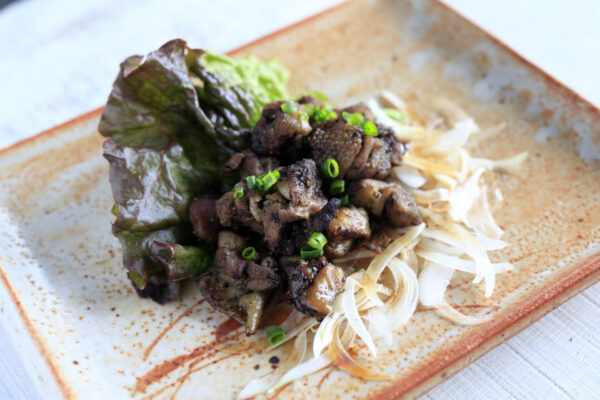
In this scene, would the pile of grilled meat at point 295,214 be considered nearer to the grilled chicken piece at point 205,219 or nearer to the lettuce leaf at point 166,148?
the grilled chicken piece at point 205,219

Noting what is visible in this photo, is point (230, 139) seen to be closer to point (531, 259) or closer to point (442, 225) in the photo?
point (442, 225)

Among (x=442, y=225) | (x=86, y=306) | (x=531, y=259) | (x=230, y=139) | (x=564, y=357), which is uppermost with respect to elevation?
(x=230, y=139)

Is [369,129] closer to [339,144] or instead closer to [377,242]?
[339,144]

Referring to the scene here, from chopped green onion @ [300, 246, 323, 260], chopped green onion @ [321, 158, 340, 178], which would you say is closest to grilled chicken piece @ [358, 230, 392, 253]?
chopped green onion @ [300, 246, 323, 260]

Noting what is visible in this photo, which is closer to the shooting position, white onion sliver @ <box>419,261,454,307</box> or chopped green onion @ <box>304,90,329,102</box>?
white onion sliver @ <box>419,261,454,307</box>

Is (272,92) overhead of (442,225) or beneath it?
overhead

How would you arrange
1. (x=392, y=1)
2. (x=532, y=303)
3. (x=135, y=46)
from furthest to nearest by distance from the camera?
(x=135, y=46)
(x=392, y=1)
(x=532, y=303)

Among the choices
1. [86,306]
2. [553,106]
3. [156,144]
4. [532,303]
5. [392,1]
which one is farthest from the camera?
[392,1]

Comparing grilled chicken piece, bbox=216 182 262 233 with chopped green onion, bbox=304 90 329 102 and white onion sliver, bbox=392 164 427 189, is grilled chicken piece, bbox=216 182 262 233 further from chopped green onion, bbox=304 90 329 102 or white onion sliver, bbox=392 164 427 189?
chopped green onion, bbox=304 90 329 102

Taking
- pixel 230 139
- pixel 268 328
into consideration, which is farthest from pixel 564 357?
pixel 230 139
